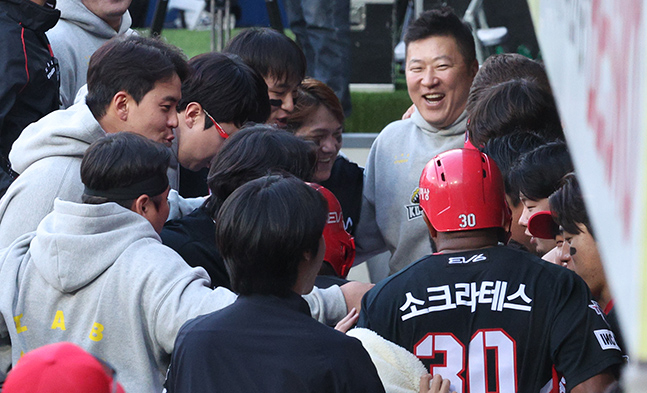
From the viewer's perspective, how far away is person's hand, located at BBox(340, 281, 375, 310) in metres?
2.69

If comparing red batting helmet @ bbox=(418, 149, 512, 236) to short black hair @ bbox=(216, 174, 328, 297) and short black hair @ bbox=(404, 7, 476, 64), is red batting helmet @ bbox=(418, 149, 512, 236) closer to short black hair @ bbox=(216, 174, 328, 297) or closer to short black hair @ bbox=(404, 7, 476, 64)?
short black hair @ bbox=(216, 174, 328, 297)

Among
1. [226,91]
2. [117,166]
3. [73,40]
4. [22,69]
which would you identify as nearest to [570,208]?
[117,166]

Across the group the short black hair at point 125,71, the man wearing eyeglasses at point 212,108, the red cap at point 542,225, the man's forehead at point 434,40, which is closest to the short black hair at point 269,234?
the red cap at point 542,225

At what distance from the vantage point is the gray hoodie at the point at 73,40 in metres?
4.27

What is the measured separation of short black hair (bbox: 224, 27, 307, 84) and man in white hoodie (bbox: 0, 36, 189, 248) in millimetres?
653

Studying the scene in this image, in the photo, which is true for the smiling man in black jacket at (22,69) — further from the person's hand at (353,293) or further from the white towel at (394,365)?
the white towel at (394,365)

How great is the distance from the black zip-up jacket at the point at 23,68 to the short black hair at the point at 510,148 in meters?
2.02

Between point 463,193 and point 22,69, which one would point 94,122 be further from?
point 463,193

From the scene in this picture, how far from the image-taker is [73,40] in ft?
14.2

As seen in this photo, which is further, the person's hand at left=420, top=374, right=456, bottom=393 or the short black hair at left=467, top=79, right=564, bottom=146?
the short black hair at left=467, top=79, right=564, bottom=146

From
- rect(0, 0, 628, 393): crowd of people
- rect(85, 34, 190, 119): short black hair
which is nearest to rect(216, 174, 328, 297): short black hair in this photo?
rect(0, 0, 628, 393): crowd of people

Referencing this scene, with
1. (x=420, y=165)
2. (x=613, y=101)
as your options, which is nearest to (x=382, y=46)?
(x=420, y=165)

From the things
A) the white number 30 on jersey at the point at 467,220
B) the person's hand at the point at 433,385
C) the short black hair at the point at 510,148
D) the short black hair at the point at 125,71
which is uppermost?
the short black hair at the point at 125,71

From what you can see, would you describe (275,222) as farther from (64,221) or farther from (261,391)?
(64,221)
